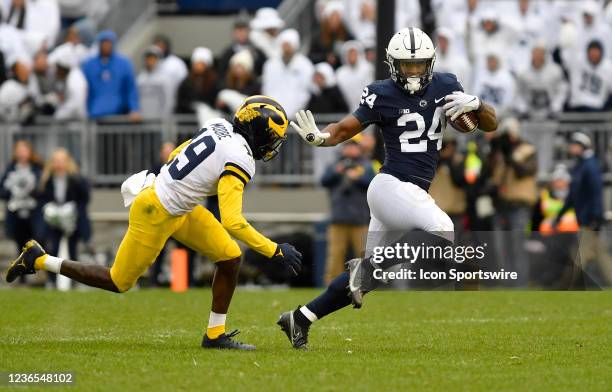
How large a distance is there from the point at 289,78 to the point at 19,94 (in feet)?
12.0

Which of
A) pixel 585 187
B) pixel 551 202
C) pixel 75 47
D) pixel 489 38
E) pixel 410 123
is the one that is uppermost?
pixel 489 38

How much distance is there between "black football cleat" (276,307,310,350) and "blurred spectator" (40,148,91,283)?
8075mm

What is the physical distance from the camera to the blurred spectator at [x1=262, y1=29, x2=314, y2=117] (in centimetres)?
1773

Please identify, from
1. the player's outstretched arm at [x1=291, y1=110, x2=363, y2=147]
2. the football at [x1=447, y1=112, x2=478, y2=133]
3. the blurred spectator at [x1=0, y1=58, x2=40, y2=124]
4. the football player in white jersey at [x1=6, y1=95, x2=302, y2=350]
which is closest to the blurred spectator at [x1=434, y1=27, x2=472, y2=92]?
the blurred spectator at [x1=0, y1=58, x2=40, y2=124]

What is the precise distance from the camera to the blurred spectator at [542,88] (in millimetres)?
17312

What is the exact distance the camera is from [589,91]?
57.0 feet

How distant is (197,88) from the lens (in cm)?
1811

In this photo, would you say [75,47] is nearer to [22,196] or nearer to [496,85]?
[22,196]

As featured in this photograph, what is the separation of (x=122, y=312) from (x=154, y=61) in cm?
682

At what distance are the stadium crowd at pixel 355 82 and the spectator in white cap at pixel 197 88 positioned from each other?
Result: 0.5 inches

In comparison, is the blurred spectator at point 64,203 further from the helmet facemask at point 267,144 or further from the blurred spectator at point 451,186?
the helmet facemask at point 267,144

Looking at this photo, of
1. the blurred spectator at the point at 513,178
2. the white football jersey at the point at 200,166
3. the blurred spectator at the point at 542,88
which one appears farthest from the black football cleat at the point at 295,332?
the blurred spectator at the point at 542,88

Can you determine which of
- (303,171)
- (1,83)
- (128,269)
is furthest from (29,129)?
(128,269)
